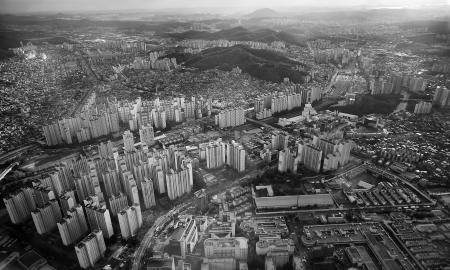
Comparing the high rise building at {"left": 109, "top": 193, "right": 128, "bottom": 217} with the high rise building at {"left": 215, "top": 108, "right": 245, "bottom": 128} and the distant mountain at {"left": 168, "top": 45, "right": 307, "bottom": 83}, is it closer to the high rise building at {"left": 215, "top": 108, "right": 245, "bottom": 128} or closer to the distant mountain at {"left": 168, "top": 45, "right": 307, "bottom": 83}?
the high rise building at {"left": 215, "top": 108, "right": 245, "bottom": 128}

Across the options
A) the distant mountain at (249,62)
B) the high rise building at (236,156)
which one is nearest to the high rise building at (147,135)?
the high rise building at (236,156)

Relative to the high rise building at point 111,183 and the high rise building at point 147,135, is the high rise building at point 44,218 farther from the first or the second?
the high rise building at point 147,135

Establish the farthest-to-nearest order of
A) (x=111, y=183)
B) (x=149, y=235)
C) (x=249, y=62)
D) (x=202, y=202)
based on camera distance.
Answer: (x=249, y=62), (x=111, y=183), (x=202, y=202), (x=149, y=235)

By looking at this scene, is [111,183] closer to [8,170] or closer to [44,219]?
[44,219]

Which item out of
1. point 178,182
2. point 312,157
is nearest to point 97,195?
point 178,182

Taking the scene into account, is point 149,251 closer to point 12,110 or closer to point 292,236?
point 292,236

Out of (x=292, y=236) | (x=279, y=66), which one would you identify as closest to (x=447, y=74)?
(x=279, y=66)
